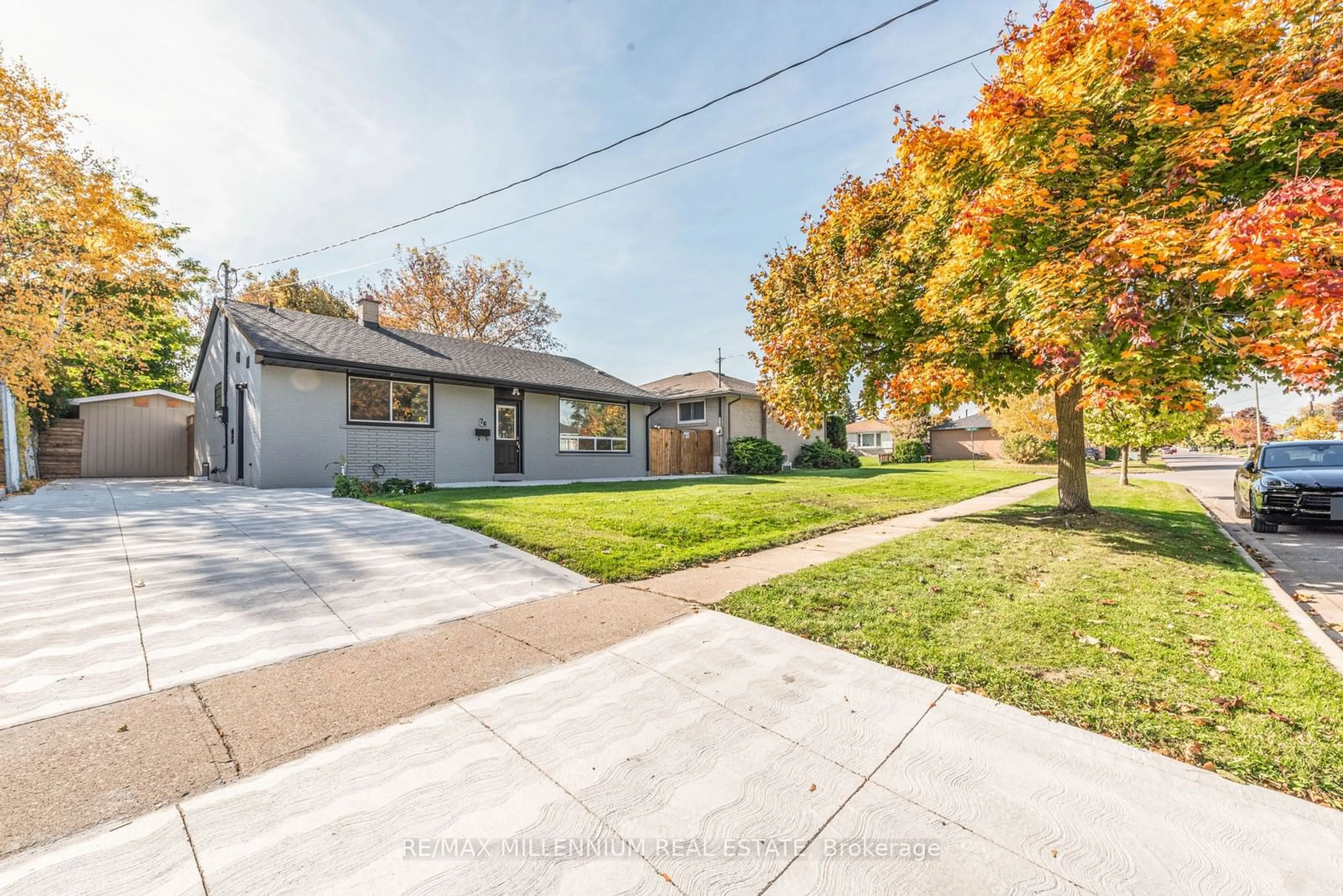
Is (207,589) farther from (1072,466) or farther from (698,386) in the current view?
(698,386)

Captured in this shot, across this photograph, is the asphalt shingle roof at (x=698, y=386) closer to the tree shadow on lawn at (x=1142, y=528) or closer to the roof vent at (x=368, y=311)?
the roof vent at (x=368, y=311)

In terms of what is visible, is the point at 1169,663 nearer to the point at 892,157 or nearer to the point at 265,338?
the point at 892,157

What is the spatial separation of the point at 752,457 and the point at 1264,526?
1353 centimetres

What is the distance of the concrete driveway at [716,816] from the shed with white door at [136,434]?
67.2 feet

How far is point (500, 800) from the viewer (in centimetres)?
191

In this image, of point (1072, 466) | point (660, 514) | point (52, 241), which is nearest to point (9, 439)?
point (52, 241)

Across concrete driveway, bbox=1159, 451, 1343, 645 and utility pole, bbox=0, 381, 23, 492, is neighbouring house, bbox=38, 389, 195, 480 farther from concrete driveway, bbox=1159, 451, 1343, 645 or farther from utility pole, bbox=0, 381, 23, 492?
concrete driveway, bbox=1159, 451, 1343, 645

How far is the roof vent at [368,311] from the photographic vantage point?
50.0 ft

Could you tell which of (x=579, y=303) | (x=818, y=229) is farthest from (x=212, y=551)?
(x=579, y=303)

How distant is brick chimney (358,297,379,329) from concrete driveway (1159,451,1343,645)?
18.7 metres

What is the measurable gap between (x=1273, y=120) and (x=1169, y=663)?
4.73 m

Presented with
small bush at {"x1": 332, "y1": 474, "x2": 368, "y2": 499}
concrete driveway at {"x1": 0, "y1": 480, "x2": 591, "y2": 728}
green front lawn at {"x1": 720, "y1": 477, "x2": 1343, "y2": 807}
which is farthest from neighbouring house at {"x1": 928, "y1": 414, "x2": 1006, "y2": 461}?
concrete driveway at {"x1": 0, "y1": 480, "x2": 591, "y2": 728}

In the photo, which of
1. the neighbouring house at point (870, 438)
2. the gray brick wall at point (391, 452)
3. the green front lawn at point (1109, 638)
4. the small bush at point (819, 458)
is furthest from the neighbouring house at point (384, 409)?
the neighbouring house at point (870, 438)

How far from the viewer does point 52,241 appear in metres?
11.7
